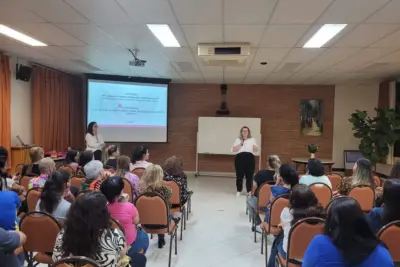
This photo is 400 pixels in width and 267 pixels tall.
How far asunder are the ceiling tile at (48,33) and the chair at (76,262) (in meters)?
3.69

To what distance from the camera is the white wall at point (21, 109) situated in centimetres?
704

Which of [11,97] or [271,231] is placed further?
[11,97]

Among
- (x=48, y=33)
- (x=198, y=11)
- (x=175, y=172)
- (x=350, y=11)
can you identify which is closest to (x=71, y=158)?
(x=48, y=33)

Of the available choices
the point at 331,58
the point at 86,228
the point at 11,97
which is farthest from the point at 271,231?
the point at 11,97

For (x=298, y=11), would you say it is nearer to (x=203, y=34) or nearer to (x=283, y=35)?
(x=283, y=35)

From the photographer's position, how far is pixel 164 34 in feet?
15.8

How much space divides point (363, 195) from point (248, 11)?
99.4 inches

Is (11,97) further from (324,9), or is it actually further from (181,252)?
(324,9)

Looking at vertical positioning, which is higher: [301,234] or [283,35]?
[283,35]

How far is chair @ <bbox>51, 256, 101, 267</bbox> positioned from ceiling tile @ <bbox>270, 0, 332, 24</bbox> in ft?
9.80

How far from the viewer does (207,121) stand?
10117mm

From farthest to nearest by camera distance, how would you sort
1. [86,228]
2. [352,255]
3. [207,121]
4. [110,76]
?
[207,121] < [110,76] < [86,228] < [352,255]

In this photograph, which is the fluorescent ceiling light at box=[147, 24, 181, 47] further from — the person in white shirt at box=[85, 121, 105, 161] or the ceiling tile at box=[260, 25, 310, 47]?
the person in white shirt at box=[85, 121, 105, 161]

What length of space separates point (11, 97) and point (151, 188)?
5.10 meters
